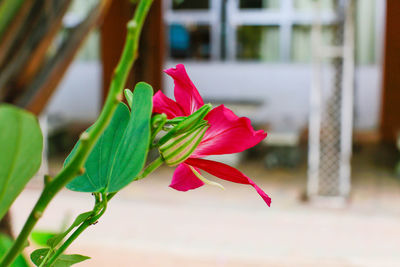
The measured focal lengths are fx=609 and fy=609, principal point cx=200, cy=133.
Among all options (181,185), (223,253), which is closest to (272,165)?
(223,253)

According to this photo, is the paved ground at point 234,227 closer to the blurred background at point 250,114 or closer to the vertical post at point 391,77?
the blurred background at point 250,114

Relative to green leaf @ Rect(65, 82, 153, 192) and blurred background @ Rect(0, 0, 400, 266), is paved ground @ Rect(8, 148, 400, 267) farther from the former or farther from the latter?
green leaf @ Rect(65, 82, 153, 192)

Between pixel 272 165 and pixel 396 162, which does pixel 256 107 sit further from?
pixel 396 162

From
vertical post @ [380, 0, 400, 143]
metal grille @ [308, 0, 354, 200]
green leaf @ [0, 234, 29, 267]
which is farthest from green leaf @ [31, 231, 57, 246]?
vertical post @ [380, 0, 400, 143]

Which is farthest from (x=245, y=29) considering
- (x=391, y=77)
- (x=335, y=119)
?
(x=335, y=119)

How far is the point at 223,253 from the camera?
3.90 metres

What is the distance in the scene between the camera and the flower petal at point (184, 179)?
26cm

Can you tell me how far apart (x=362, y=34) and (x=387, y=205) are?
4.07 m

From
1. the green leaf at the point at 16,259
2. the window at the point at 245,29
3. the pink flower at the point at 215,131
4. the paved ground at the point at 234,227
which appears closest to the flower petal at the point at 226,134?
the pink flower at the point at 215,131

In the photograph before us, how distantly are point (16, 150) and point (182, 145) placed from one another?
0.07 m

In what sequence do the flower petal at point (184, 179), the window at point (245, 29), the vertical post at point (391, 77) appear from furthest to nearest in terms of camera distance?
the window at point (245, 29)
the vertical post at point (391, 77)
the flower petal at point (184, 179)

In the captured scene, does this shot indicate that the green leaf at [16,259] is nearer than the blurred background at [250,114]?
Yes

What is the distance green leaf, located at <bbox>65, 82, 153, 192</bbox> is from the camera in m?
0.20

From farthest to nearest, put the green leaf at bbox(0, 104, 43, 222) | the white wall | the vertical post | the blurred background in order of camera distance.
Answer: the white wall
the vertical post
the blurred background
the green leaf at bbox(0, 104, 43, 222)
